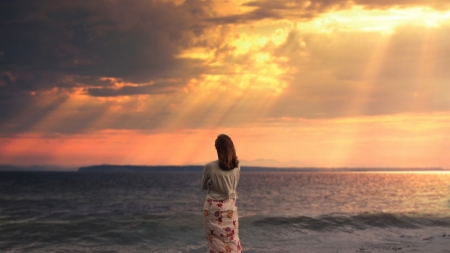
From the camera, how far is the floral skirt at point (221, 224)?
7.05 m

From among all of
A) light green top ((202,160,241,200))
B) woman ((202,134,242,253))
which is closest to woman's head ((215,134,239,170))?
woman ((202,134,242,253))

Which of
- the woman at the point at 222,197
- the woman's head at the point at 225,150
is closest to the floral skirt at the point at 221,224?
the woman at the point at 222,197

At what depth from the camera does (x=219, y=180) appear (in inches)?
273

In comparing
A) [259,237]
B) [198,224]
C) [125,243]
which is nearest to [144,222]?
[198,224]

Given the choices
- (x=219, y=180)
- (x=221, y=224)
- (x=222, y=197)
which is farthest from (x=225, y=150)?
(x=221, y=224)

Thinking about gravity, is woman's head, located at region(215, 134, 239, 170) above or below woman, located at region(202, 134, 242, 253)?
above

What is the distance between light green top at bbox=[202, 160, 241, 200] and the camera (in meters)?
6.94

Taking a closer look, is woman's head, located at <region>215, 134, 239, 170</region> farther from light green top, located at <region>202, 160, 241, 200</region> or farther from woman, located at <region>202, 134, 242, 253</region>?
light green top, located at <region>202, 160, 241, 200</region>

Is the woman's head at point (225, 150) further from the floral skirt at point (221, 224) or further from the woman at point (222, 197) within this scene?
the floral skirt at point (221, 224)

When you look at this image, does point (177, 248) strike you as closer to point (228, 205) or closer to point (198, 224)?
point (198, 224)

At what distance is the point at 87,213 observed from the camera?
29.2 metres

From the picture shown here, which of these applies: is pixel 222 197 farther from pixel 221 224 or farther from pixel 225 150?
pixel 225 150

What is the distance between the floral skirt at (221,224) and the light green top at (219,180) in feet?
0.31

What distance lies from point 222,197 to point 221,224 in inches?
15.5
